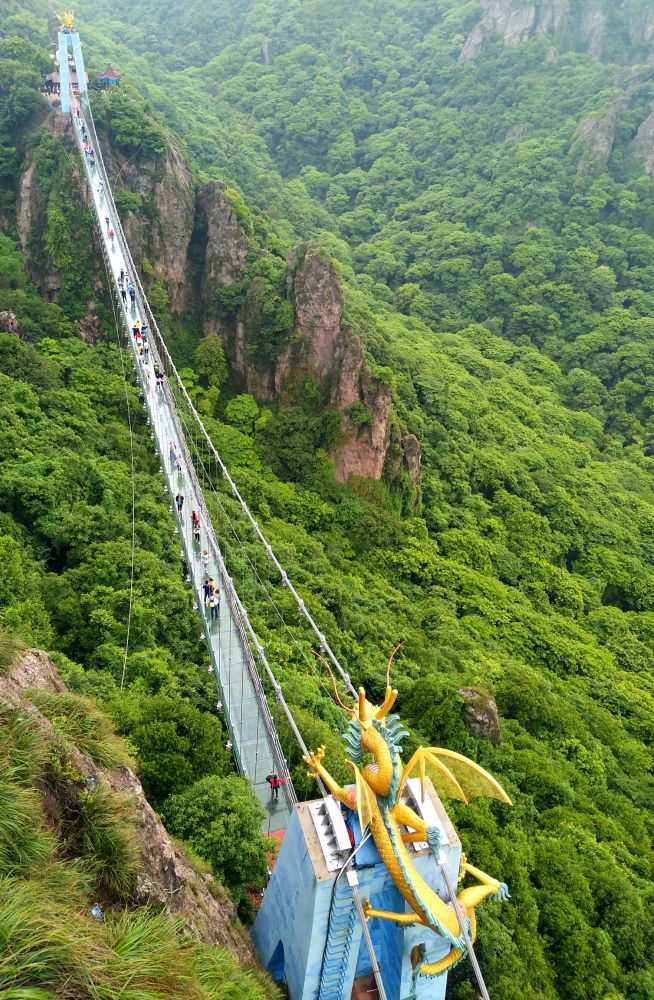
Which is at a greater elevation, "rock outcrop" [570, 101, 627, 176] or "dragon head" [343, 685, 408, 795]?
"rock outcrop" [570, 101, 627, 176]

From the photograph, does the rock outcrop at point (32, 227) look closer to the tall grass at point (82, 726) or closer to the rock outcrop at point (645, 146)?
the tall grass at point (82, 726)

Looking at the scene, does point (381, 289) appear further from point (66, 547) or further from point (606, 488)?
point (66, 547)

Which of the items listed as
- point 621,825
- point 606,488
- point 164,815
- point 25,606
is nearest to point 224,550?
point 25,606

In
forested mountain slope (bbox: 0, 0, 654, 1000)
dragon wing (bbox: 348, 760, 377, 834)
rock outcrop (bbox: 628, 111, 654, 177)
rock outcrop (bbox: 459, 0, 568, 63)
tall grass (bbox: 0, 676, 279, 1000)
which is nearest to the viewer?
tall grass (bbox: 0, 676, 279, 1000)

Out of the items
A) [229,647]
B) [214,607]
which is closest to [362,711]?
[229,647]

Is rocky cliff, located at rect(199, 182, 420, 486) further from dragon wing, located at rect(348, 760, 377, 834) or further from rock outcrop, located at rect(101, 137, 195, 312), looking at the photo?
dragon wing, located at rect(348, 760, 377, 834)

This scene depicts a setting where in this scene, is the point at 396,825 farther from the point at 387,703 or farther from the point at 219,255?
the point at 219,255

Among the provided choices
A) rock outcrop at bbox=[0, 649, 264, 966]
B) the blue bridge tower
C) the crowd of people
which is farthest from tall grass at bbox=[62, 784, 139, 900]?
the blue bridge tower
